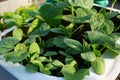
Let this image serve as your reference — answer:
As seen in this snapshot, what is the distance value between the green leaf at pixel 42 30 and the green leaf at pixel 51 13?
3cm

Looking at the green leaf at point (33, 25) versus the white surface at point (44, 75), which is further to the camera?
the green leaf at point (33, 25)

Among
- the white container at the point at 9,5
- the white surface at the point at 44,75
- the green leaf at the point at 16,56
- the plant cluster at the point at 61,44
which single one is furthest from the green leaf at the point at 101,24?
the white container at the point at 9,5

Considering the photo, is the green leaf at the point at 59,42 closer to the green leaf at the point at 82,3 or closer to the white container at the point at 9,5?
the green leaf at the point at 82,3

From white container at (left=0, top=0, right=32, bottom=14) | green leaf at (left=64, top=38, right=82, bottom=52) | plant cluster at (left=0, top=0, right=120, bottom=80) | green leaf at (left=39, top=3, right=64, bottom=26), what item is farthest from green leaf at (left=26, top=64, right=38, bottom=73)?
white container at (left=0, top=0, right=32, bottom=14)

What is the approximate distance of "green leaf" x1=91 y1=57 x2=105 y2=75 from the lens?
24.8 inches

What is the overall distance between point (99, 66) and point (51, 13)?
0.26 metres

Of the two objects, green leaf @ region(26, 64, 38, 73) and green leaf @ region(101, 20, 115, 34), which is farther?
green leaf @ region(101, 20, 115, 34)

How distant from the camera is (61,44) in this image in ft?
2.40

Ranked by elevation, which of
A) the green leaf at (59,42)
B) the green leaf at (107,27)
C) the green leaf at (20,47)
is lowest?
the green leaf at (59,42)

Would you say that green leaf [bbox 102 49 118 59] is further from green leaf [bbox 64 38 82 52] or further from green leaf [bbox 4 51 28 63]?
green leaf [bbox 4 51 28 63]

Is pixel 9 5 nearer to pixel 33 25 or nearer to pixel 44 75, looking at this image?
pixel 33 25

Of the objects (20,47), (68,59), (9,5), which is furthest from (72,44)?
(9,5)

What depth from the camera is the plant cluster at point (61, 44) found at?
648 millimetres

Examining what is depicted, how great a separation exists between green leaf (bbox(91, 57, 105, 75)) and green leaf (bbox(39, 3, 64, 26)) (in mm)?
221
